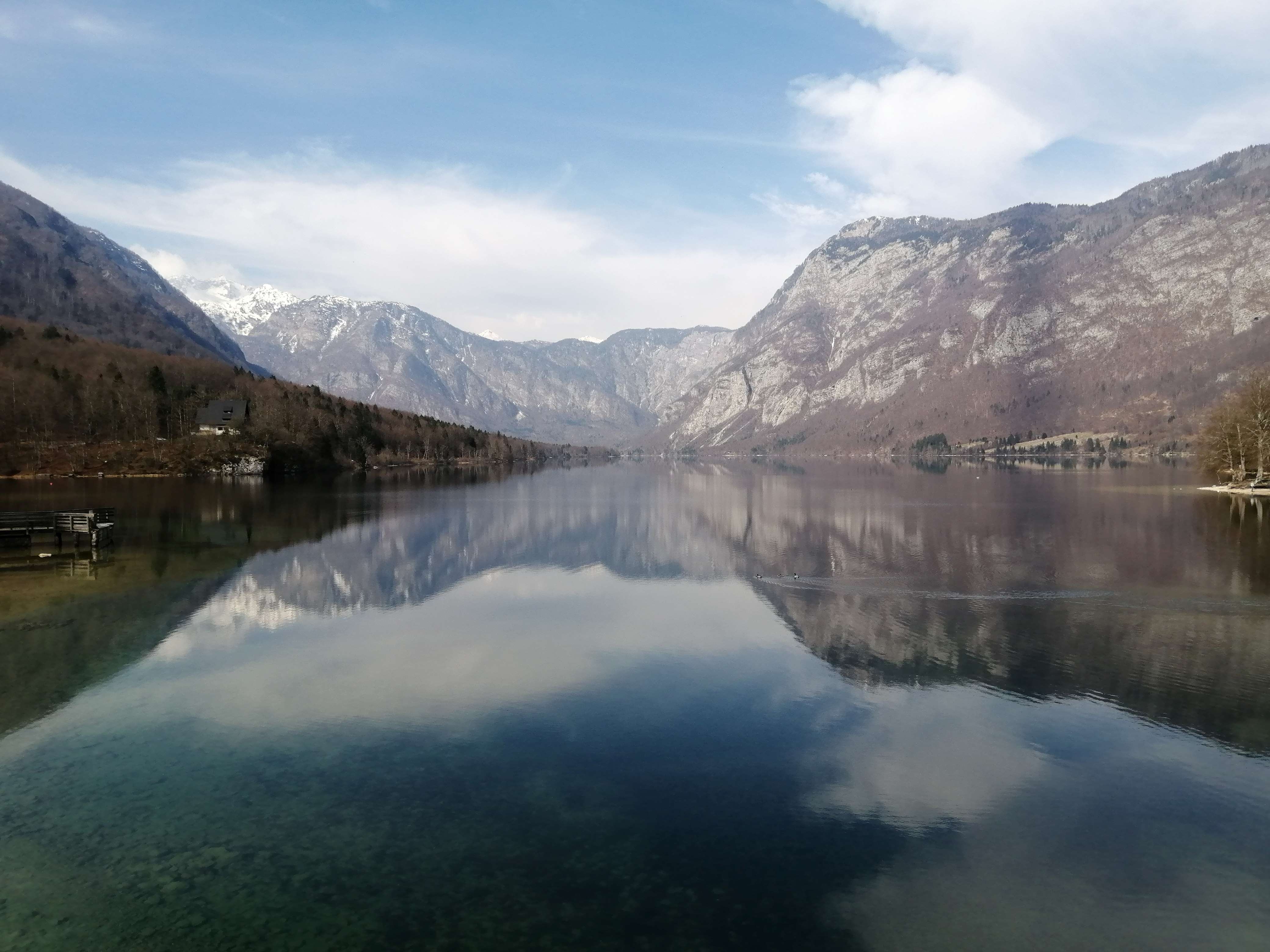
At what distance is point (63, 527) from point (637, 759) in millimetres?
48860

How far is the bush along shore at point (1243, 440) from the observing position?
10475 cm

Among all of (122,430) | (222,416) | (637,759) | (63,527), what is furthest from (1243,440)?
(122,430)

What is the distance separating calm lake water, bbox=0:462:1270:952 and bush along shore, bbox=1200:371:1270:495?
73.7 meters

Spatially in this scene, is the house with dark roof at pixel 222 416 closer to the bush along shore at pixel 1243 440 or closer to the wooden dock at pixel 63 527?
the wooden dock at pixel 63 527

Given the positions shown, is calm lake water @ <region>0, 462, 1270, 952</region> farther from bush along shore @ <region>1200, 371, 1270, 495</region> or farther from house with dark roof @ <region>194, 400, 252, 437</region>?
house with dark roof @ <region>194, 400, 252, 437</region>

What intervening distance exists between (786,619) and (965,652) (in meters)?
8.29

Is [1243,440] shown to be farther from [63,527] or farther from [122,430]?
[122,430]

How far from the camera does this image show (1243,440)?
354 ft

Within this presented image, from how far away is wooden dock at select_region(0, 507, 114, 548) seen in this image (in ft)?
169

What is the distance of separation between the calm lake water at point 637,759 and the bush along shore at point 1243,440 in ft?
242

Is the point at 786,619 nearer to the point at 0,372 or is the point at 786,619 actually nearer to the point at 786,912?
the point at 786,912

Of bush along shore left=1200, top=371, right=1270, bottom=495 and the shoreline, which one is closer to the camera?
the shoreline

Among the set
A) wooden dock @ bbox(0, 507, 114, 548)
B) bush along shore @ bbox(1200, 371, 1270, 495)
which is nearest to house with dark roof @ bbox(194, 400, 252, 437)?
wooden dock @ bbox(0, 507, 114, 548)

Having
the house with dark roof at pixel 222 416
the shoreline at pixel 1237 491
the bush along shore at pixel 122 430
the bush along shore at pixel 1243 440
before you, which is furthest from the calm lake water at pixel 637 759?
the house with dark roof at pixel 222 416
